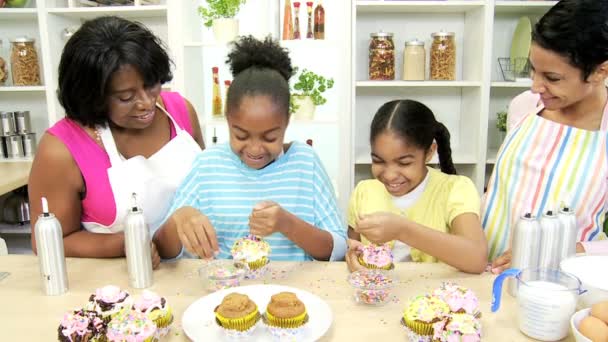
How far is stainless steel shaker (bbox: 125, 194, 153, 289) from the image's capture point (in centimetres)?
116

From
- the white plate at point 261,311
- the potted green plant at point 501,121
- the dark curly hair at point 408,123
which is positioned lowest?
the white plate at point 261,311

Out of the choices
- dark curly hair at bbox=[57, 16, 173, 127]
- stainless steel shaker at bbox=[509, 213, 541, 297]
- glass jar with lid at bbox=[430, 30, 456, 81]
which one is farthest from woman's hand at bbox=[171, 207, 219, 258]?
glass jar with lid at bbox=[430, 30, 456, 81]

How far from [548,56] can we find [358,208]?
2.32ft

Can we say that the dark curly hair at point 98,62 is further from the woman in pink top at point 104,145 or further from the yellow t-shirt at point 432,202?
the yellow t-shirt at point 432,202

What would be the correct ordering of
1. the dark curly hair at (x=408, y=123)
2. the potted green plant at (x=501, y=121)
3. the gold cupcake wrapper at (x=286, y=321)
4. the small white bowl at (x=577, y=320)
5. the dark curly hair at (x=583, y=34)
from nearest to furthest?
the small white bowl at (x=577, y=320), the gold cupcake wrapper at (x=286, y=321), the dark curly hair at (x=583, y=34), the dark curly hair at (x=408, y=123), the potted green plant at (x=501, y=121)

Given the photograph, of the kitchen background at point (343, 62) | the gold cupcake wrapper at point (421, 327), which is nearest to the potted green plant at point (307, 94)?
the kitchen background at point (343, 62)

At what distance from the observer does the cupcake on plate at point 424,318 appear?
0.94m

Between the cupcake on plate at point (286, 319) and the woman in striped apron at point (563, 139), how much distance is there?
569 millimetres

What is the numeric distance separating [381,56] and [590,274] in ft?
6.56

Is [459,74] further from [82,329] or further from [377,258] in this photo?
Result: [82,329]

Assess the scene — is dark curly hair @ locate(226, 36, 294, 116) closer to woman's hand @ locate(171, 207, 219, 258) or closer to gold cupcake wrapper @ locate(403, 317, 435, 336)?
woman's hand @ locate(171, 207, 219, 258)

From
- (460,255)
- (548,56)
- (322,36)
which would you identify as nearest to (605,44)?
(548,56)

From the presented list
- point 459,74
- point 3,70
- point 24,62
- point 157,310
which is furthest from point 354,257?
point 3,70

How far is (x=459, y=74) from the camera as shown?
123 inches
